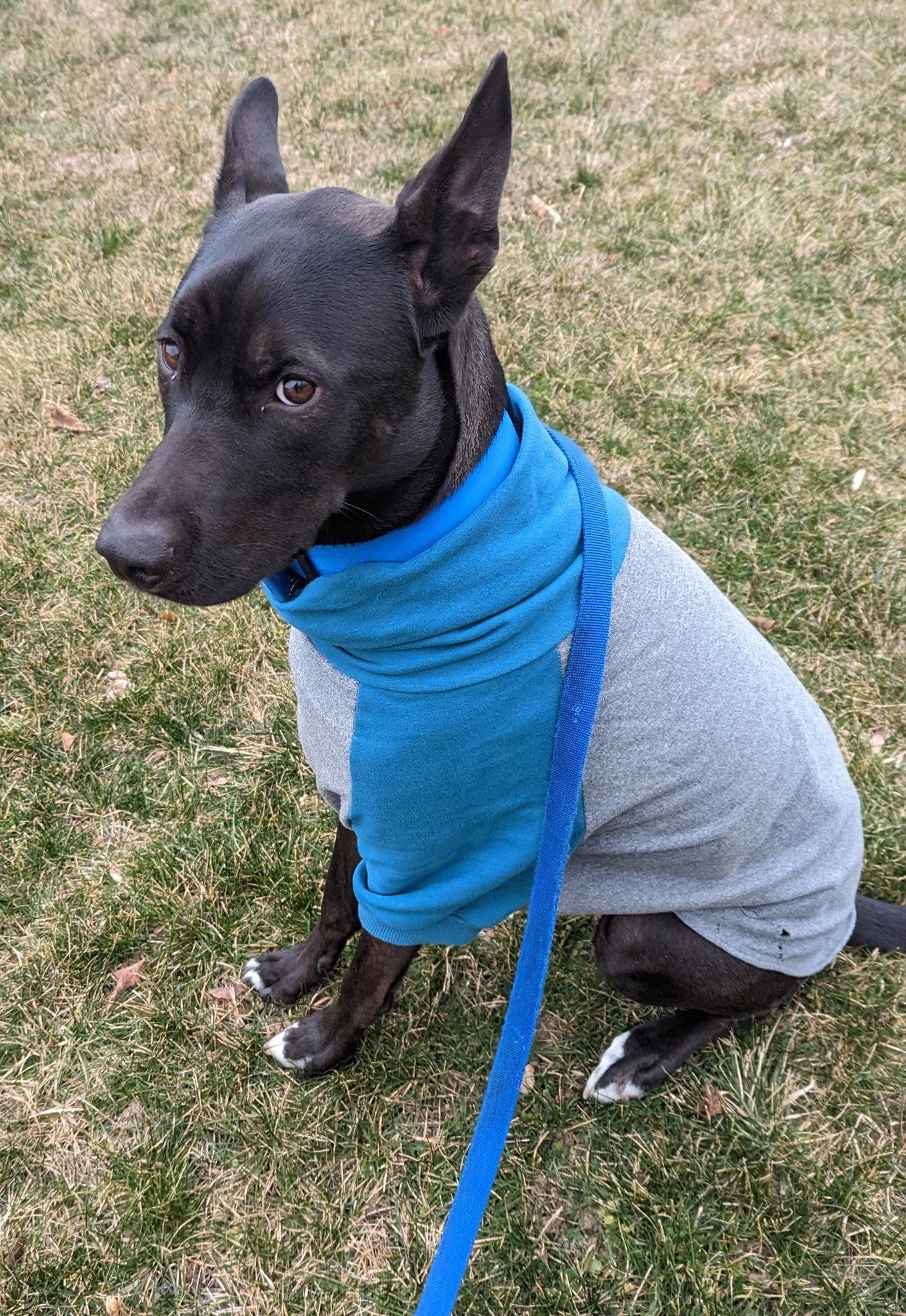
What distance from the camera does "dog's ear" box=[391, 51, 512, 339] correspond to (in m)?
1.64

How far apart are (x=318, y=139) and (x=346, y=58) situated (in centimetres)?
146

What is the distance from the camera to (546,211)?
5.54 metres

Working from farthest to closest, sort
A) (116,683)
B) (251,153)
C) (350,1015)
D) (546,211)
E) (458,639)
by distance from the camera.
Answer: (546,211) → (116,683) → (350,1015) → (251,153) → (458,639)

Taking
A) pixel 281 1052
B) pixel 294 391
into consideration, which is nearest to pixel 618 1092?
pixel 281 1052

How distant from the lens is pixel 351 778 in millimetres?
1841

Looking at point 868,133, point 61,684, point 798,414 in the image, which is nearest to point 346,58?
point 868,133

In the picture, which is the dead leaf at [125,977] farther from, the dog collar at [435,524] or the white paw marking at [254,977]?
the dog collar at [435,524]

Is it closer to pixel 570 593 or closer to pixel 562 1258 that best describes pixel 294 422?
pixel 570 593

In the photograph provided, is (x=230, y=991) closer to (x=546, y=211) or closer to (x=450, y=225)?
(x=450, y=225)

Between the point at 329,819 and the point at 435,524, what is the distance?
1.53 metres

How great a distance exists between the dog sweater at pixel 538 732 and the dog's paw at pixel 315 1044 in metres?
0.52

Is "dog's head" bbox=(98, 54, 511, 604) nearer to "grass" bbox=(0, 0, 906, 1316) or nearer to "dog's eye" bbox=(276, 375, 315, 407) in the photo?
"dog's eye" bbox=(276, 375, 315, 407)

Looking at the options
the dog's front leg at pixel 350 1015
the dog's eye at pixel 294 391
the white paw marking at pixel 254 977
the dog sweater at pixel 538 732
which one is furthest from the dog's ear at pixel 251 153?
the white paw marking at pixel 254 977

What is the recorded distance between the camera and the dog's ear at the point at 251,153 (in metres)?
2.03
